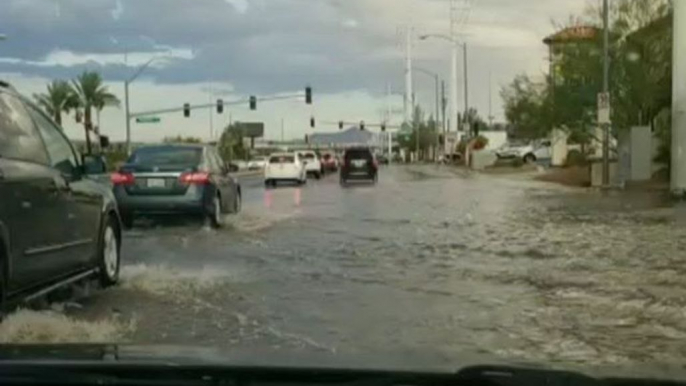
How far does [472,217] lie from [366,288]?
1201cm

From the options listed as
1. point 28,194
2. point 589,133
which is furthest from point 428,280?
point 589,133

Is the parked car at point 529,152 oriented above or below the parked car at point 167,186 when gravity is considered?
below

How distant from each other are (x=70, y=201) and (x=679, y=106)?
2547 centimetres

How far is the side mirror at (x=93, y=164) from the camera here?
11055 mm

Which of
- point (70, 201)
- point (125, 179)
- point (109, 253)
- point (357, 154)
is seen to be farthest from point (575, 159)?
point (70, 201)

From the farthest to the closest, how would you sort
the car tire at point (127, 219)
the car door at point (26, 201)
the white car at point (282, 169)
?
the white car at point (282, 169), the car tire at point (127, 219), the car door at point (26, 201)

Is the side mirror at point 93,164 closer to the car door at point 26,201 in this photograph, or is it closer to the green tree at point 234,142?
the car door at point 26,201

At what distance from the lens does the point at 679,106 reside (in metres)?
32.8

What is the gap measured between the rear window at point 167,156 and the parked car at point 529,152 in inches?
2412

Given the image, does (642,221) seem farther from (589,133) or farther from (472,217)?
(589,133)

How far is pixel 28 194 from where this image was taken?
891 cm

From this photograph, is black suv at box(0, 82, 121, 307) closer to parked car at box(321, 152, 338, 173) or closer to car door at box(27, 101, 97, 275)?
car door at box(27, 101, 97, 275)

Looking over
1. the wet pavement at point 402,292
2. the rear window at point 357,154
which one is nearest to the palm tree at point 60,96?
the rear window at point 357,154

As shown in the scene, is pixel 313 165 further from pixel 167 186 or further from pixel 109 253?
pixel 109 253
